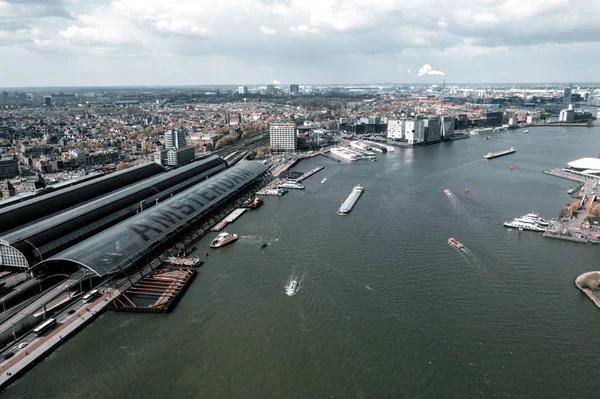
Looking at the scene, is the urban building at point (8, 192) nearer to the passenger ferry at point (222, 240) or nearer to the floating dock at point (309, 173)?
the passenger ferry at point (222, 240)

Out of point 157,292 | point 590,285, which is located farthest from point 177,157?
point 590,285

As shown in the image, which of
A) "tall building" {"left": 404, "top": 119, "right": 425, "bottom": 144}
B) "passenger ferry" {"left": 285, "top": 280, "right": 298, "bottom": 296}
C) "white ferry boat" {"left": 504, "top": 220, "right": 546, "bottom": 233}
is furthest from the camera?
"tall building" {"left": 404, "top": 119, "right": 425, "bottom": 144}

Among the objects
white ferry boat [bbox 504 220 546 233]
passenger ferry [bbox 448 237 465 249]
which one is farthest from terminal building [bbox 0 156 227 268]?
white ferry boat [bbox 504 220 546 233]

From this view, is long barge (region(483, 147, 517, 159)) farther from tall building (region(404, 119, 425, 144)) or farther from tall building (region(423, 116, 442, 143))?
tall building (region(423, 116, 442, 143))

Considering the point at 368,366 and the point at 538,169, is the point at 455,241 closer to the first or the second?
the point at 368,366

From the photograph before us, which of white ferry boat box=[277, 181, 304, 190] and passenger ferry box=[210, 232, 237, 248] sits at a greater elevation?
white ferry boat box=[277, 181, 304, 190]

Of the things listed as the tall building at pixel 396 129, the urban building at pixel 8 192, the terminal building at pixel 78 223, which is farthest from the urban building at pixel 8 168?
the tall building at pixel 396 129

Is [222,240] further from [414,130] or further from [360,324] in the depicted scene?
[414,130]
